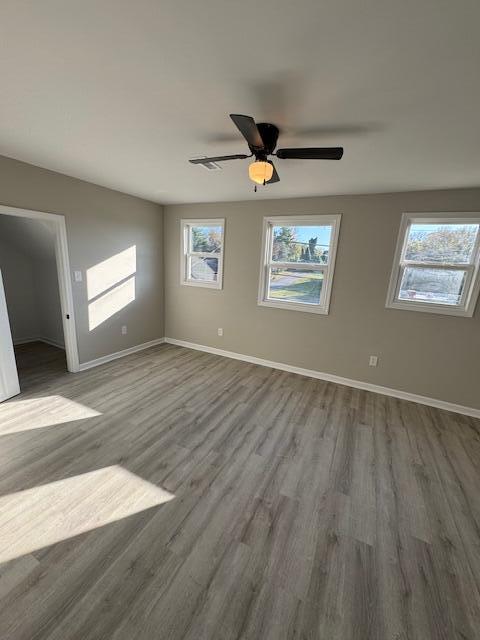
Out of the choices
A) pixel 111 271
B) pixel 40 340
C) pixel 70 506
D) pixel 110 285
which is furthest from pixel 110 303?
pixel 70 506

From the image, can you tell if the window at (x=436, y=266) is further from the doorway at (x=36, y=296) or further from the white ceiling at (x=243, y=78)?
the doorway at (x=36, y=296)

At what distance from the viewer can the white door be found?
2609 mm

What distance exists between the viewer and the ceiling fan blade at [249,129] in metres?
1.30

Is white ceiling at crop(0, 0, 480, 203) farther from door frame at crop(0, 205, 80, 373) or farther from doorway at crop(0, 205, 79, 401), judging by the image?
doorway at crop(0, 205, 79, 401)

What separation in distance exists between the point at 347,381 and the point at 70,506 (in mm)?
3264

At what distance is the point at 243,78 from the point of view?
4.26ft

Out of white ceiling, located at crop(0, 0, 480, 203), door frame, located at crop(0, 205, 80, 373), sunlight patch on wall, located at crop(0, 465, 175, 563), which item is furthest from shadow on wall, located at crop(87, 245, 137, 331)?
sunlight patch on wall, located at crop(0, 465, 175, 563)

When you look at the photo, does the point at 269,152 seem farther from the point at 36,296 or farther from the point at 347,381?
the point at 36,296

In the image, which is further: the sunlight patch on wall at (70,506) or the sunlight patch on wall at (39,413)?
the sunlight patch on wall at (39,413)

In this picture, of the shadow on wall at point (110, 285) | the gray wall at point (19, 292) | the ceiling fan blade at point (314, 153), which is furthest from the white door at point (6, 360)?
the ceiling fan blade at point (314, 153)

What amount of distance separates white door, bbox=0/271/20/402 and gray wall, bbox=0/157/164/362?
78cm

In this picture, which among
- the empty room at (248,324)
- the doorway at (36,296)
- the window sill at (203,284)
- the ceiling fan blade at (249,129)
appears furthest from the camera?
the window sill at (203,284)

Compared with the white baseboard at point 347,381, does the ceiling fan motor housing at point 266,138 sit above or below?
above

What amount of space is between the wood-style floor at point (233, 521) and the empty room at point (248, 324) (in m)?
0.01
